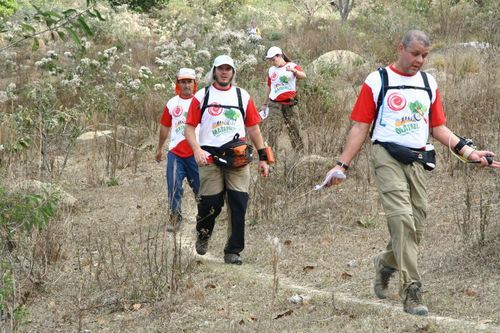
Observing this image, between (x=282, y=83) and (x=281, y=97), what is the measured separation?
0.64 feet

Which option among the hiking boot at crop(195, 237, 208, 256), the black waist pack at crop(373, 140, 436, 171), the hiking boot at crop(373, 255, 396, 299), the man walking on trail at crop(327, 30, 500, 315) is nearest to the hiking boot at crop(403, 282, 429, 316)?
the man walking on trail at crop(327, 30, 500, 315)

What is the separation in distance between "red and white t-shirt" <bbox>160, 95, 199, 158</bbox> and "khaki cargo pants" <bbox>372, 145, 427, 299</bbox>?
10.7ft

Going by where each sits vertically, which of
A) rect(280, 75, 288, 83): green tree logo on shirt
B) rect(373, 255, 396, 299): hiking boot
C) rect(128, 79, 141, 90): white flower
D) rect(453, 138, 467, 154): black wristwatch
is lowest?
rect(373, 255, 396, 299): hiking boot

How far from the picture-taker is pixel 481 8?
19812mm

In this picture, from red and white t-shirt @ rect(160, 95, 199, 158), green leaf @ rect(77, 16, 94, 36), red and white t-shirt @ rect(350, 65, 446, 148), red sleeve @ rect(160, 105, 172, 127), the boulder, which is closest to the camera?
green leaf @ rect(77, 16, 94, 36)

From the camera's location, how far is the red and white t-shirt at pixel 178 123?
8.69 metres

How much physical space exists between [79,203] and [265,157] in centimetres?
425

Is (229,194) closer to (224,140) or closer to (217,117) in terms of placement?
(224,140)

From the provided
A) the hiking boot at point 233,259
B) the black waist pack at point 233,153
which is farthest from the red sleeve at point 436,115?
the hiking boot at point 233,259

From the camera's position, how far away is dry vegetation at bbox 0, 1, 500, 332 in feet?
19.3

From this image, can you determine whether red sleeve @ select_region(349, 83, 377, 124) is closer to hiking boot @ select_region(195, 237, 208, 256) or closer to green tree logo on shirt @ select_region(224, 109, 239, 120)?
green tree logo on shirt @ select_region(224, 109, 239, 120)

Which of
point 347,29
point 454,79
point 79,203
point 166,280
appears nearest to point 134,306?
point 166,280

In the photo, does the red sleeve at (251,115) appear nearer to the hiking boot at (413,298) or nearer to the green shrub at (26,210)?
the hiking boot at (413,298)

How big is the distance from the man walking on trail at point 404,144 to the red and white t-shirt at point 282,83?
6003mm
